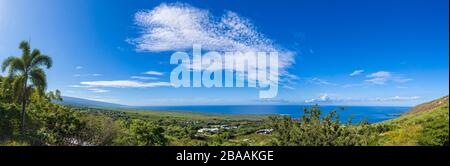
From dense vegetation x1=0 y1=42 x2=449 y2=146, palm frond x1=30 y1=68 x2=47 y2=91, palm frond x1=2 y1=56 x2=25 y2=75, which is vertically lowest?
dense vegetation x1=0 y1=42 x2=449 y2=146

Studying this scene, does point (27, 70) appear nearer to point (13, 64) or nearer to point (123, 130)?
point (13, 64)

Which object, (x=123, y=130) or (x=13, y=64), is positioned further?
(x=123, y=130)

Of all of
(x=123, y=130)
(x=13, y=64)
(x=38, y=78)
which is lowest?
(x=123, y=130)

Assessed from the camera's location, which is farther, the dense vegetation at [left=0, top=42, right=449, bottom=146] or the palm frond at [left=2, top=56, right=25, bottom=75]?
the palm frond at [left=2, top=56, right=25, bottom=75]

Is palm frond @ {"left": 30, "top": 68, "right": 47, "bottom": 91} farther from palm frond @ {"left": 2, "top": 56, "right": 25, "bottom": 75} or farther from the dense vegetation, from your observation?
palm frond @ {"left": 2, "top": 56, "right": 25, "bottom": 75}

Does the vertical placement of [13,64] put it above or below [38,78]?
above

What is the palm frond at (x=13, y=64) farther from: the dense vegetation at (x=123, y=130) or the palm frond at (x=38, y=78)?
the palm frond at (x=38, y=78)

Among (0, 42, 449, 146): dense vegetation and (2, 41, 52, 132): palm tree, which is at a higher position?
(2, 41, 52, 132): palm tree

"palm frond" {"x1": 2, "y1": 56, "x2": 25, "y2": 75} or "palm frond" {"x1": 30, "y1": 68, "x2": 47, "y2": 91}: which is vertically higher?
"palm frond" {"x1": 2, "y1": 56, "x2": 25, "y2": 75}

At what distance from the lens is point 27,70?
11.4 meters

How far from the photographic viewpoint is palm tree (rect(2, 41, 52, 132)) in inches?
434

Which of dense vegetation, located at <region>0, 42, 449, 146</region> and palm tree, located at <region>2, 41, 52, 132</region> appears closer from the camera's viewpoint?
dense vegetation, located at <region>0, 42, 449, 146</region>

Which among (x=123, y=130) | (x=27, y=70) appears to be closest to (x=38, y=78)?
(x=27, y=70)

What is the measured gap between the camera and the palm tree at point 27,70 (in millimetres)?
11031
